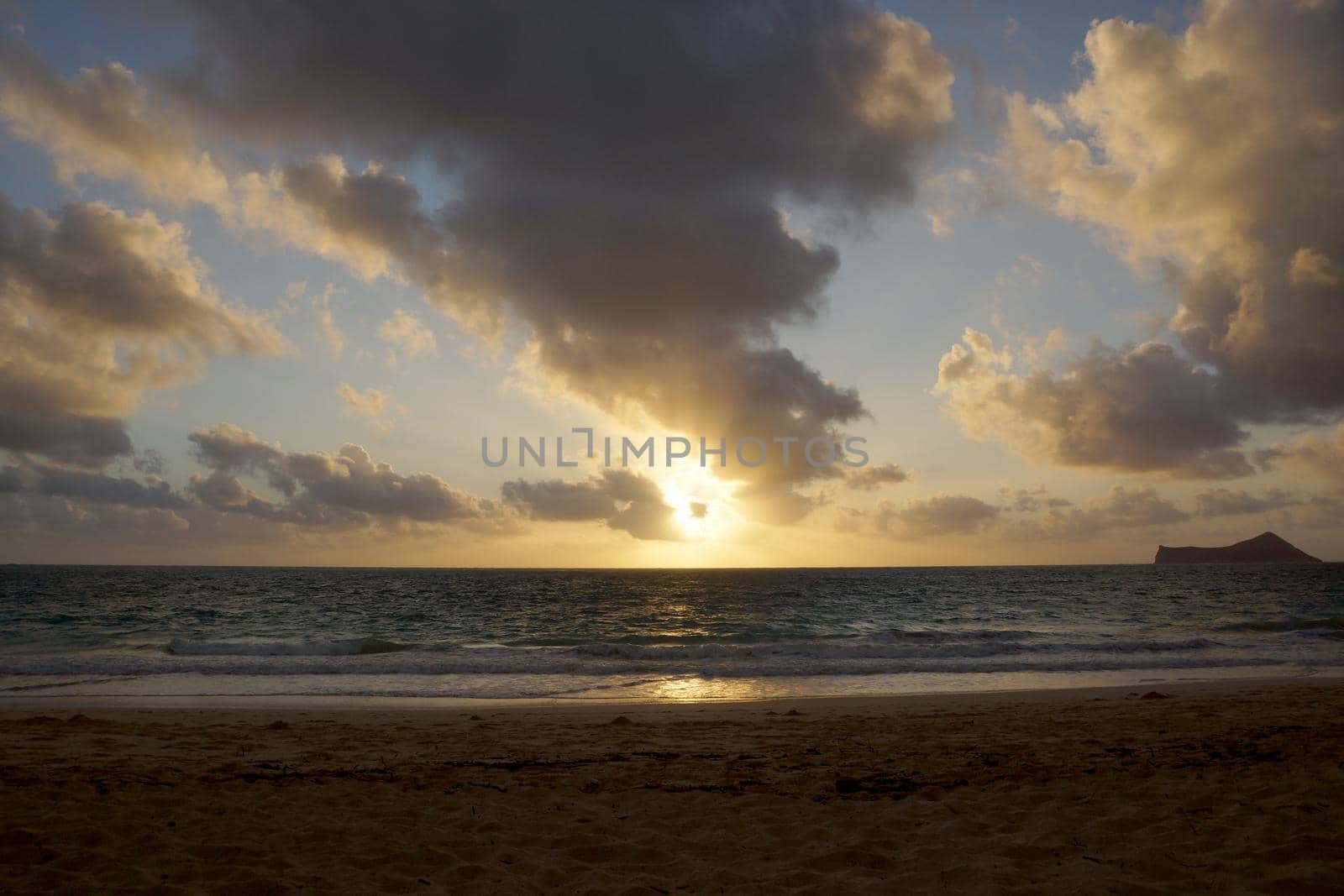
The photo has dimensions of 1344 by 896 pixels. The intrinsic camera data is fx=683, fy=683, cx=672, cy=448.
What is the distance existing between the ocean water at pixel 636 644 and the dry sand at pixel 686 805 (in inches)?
305

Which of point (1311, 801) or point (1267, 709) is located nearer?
point (1311, 801)

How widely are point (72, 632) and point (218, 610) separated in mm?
13113

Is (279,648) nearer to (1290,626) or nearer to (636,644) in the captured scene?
(636,644)

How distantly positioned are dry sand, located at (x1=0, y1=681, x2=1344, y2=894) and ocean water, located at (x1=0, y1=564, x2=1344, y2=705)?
7.76m

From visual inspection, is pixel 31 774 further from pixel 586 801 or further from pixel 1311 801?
pixel 1311 801

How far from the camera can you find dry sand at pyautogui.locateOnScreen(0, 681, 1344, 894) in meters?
5.94

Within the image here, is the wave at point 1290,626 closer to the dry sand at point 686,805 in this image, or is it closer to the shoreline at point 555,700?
the shoreline at point 555,700

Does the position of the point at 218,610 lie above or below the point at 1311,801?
below

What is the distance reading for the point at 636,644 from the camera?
3144cm

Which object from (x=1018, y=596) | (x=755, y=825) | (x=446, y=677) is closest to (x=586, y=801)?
(x=755, y=825)

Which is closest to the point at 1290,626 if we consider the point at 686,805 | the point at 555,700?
the point at 555,700

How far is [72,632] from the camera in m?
34.4

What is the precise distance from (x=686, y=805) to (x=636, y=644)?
78.6ft

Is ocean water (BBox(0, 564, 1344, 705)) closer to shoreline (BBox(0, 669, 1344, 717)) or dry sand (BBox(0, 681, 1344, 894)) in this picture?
shoreline (BBox(0, 669, 1344, 717))
